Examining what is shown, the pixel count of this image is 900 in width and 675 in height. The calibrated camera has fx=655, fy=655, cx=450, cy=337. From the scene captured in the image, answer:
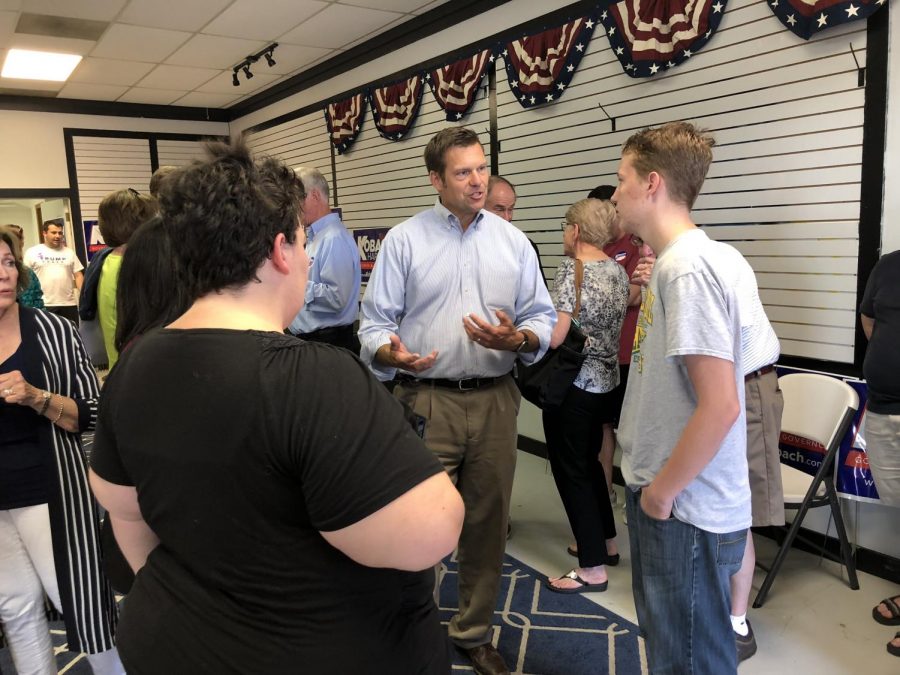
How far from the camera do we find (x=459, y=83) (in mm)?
4859

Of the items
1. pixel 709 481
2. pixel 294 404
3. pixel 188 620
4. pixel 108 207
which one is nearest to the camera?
pixel 294 404

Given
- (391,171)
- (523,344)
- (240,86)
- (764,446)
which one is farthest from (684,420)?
(240,86)

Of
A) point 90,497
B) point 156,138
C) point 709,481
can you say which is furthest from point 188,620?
point 156,138

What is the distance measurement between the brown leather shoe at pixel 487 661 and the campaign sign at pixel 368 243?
4331 millimetres

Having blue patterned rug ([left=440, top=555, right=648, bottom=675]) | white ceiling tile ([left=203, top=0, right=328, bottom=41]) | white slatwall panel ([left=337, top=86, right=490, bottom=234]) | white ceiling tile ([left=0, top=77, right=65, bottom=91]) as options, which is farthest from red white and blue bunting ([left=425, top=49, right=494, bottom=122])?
white ceiling tile ([left=0, top=77, right=65, bottom=91])

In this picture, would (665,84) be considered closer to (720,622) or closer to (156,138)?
(720,622)

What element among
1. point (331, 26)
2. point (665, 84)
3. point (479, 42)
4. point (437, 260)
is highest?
point (331, 26)

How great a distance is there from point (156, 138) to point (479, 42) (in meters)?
5.37

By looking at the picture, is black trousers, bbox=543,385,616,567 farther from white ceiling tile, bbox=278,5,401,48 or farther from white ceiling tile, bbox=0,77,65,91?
white ceiling tile, bbox=0,77,65,91

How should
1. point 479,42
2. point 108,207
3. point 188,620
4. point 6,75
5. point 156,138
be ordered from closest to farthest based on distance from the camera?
1. point 188,620
2. point 108,207
3. point 479,42
4. point 6,75
5. point 156,138

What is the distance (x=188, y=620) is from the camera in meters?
0.95

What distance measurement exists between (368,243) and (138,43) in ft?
8.47

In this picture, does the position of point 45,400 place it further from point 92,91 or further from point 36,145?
point 36,145

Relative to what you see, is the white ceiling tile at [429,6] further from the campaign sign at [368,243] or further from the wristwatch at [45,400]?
the wristwatch at [45,400]
